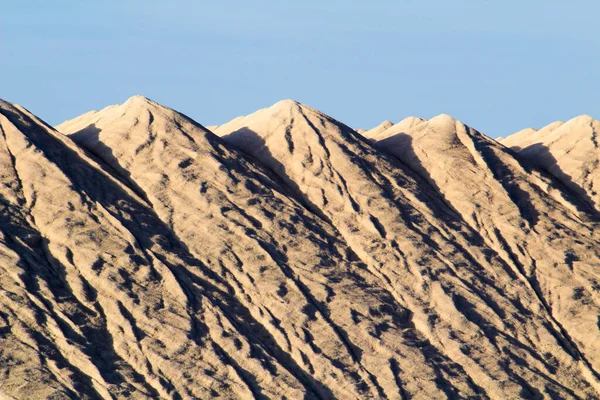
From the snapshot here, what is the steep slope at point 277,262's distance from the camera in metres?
18.1

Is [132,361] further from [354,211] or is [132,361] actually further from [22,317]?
[354,211]

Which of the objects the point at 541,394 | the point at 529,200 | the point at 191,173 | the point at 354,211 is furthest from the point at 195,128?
the point at 541,394

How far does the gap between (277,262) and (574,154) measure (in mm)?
7764

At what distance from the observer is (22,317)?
17031 mm

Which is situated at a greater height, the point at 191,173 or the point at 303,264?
the point at 191,173

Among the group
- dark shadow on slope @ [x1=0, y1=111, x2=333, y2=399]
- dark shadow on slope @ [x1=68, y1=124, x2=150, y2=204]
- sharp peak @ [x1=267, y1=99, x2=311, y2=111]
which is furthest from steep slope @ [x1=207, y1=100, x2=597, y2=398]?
dark shadow on slope @ [x1=68, y1=124, x2=150, y2=204]

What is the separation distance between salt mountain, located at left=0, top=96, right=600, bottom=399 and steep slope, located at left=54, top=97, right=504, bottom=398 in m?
0.03

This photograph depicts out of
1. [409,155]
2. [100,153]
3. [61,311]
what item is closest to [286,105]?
[409,155]

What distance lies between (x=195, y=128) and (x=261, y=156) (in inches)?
56.8

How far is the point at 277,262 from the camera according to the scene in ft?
63.9

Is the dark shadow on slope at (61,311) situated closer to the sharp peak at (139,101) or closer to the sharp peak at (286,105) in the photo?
the sharp peak at (139,101)

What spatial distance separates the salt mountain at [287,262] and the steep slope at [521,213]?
0.12ft

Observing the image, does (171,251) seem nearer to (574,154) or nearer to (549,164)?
(549,164)

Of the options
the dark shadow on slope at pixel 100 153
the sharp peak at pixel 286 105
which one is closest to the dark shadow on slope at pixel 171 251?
the dark shadow on slope at pixel 100 153
